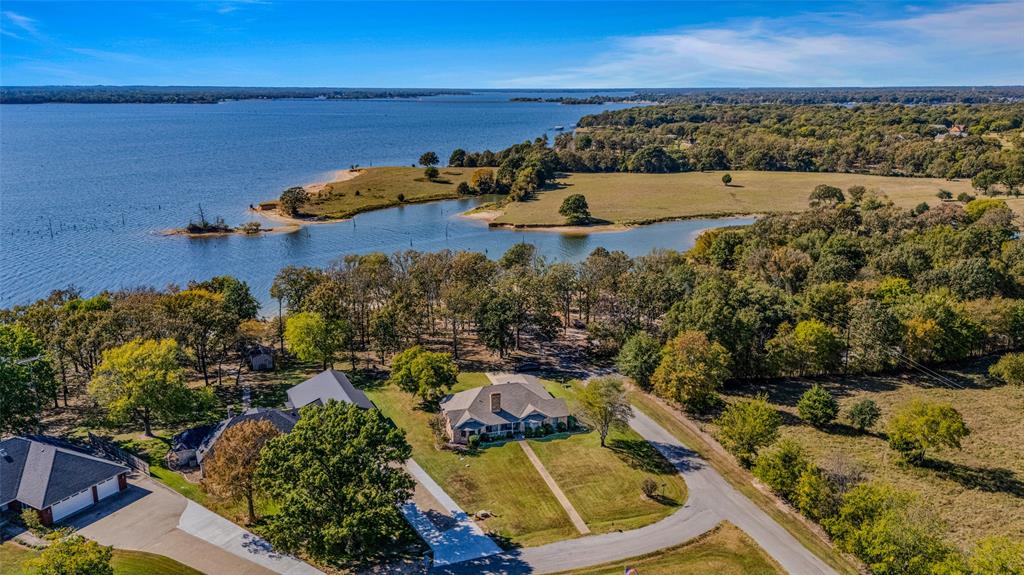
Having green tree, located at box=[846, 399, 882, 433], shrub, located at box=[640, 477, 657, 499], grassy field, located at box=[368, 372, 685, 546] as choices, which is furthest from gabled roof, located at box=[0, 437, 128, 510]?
green tree, located at box=[846, 399, 882, 433]

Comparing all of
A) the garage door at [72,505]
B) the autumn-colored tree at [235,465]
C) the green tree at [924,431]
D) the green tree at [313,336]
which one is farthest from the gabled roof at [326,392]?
the green tree at [924,431]

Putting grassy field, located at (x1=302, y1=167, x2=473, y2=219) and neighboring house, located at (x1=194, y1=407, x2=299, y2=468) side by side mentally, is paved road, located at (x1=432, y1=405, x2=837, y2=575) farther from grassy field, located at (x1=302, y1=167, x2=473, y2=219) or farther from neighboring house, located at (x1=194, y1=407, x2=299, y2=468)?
grassy field, located at (x1=302, y1=167, x2=473, y2=219)

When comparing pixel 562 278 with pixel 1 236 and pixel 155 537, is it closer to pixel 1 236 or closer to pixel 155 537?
pixel 155 537

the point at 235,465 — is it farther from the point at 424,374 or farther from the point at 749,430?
the point at 749,430

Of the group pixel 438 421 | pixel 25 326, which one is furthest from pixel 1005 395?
pixel 25 326

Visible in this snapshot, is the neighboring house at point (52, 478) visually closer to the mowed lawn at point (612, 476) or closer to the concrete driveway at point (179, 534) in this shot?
the concrete driveway at point (179, 534)

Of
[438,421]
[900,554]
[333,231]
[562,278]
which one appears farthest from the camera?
[333,231]
